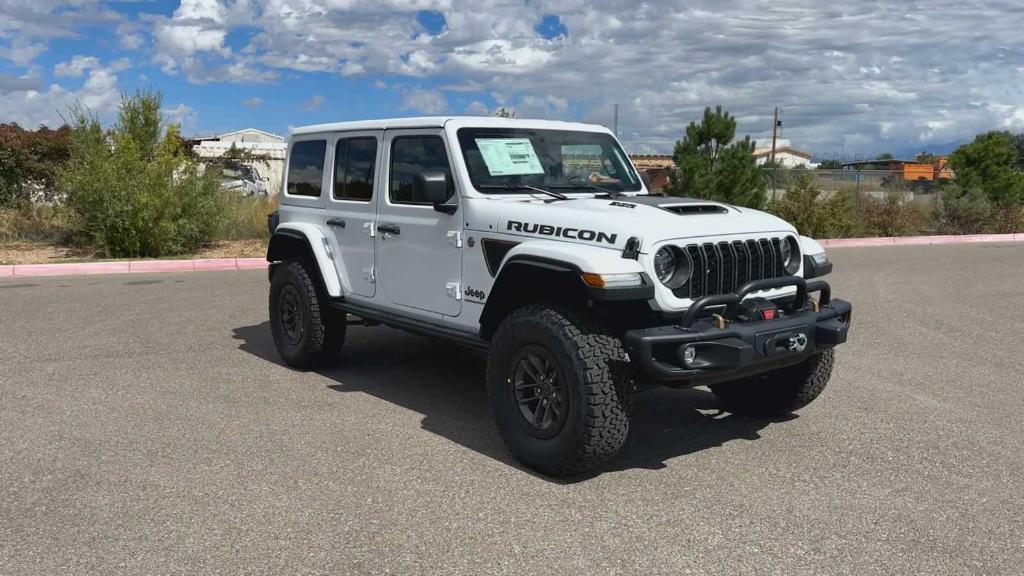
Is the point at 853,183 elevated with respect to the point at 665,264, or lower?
elevated

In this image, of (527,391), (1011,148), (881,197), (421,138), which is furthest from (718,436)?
(1011,148)

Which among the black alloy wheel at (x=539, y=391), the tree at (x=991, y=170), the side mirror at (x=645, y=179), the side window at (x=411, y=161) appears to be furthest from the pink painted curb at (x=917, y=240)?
the black alloy wheel at (x=539, y=391)

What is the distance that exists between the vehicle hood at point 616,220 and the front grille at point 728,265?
0.22 ft

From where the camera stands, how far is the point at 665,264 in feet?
14.6

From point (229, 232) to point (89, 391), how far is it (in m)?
11.0

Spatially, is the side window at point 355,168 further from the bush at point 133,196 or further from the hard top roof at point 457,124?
the bush at point 133,196

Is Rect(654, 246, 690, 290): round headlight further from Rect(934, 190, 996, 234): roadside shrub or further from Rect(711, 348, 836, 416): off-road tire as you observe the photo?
Rect(934, 190, 996, 234): roadside shrub

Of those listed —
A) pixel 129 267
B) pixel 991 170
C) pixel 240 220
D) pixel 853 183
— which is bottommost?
pixel 129 267

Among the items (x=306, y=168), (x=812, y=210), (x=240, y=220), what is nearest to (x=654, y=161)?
(x=812, y=210)

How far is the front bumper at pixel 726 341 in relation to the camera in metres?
4.17

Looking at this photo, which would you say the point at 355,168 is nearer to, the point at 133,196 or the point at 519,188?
the point at 519,188

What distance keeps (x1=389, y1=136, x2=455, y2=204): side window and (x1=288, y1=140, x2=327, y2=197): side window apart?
3.12 feet

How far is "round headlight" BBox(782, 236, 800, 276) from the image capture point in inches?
200

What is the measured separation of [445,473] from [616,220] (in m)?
1.58
